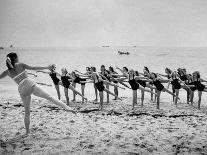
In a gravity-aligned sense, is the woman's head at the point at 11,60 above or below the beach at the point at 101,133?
above

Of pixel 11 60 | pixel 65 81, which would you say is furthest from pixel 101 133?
pixel 65 81

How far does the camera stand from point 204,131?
6766mm

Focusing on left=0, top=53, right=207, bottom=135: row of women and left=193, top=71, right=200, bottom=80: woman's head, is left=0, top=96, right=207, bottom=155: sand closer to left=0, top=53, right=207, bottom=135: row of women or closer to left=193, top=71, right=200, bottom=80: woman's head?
left=0, top=53, right=207, bottom=135: row of women

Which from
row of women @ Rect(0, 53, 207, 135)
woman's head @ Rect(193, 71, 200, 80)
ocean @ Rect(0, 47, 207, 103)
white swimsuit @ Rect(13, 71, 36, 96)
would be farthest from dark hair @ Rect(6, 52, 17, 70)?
ocean @ Rect(0, 47, 207, 103)


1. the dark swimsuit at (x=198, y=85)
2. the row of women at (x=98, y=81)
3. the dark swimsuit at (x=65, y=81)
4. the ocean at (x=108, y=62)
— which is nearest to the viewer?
the row of women at (x=98, y=81)

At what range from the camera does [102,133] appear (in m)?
6.81

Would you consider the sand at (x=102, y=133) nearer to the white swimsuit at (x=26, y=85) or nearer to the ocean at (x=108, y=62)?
the white swimsuit at (x=26, y=85)

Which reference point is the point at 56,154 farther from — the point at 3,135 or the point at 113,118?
the point at 113,118

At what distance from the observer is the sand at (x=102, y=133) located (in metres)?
5.66

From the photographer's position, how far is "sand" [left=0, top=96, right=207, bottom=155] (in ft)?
18.6

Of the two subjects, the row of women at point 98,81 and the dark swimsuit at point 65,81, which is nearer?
the row of women at point 98,81

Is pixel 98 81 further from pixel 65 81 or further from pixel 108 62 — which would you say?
pixel 108 62

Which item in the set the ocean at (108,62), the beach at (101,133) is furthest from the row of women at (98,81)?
the ocean at (108,62)

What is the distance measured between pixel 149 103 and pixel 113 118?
13.1 feet
